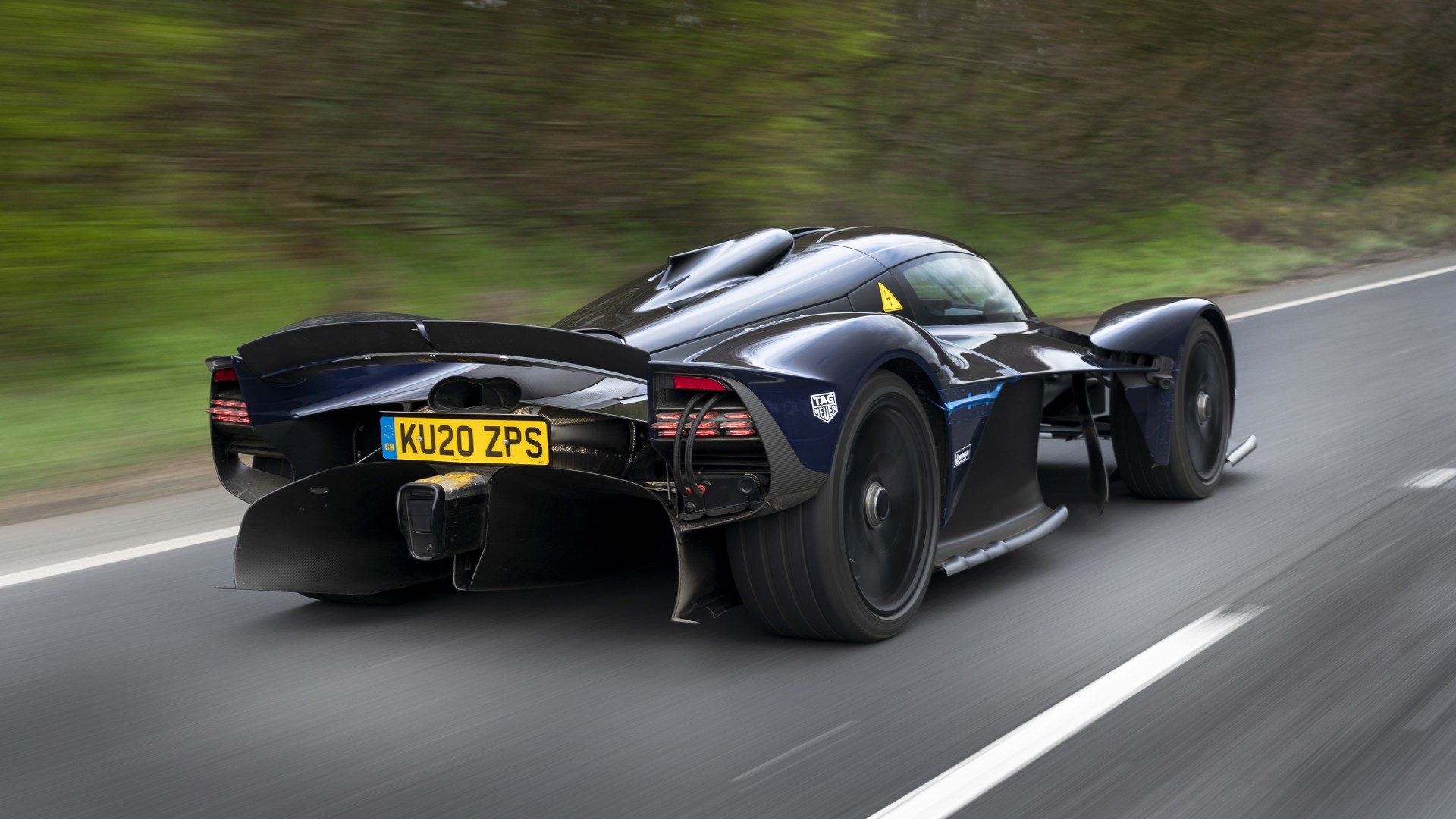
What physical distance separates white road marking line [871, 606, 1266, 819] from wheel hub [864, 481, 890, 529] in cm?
72

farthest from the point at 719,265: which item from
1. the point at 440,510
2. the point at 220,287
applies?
the point at 220,287

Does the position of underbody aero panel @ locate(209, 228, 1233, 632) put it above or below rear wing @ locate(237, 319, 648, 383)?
below

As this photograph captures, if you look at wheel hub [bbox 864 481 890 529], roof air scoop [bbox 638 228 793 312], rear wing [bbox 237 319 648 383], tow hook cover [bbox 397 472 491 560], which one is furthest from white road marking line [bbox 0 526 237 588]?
wheel hub [bbox 864 481 890 529]

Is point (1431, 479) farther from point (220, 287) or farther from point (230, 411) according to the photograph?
point (220, 287)

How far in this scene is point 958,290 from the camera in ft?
15.7

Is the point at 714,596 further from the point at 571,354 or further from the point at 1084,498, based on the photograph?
the point at 1084,498

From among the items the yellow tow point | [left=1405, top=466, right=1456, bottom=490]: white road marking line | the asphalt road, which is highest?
the yellow tow point

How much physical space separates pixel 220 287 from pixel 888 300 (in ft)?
22.9

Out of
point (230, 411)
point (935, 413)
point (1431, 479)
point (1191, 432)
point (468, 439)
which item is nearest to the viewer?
point (468, 439)

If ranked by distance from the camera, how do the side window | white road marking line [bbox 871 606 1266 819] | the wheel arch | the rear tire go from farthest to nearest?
1. the rear tire
2. the side window
3. the wheel arch
4. white road marking line [bbox 871 606 1266 819]

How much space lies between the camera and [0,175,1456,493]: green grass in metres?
7.65

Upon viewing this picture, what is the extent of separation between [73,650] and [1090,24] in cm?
2172

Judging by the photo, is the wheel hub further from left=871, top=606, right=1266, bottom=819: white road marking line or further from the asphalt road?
left=871, top=606, right=1266, bottom=819: white road marking line

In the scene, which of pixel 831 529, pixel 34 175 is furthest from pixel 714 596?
pixel 34 175
